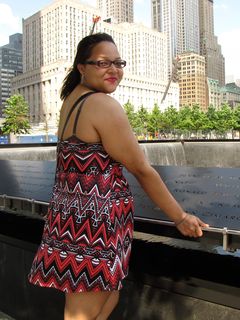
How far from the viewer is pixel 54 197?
1695mm

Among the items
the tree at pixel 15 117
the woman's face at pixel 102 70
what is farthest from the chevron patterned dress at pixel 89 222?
the tree at pixel 15 117

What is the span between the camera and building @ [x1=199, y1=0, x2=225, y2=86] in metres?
164

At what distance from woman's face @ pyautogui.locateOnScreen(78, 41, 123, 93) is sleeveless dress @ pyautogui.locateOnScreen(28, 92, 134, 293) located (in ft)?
0.35

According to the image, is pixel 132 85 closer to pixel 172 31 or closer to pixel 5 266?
pixel 172 31

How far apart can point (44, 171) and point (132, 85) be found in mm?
94543

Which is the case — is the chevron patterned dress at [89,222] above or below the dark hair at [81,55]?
below

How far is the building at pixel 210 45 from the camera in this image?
164250 millimetres

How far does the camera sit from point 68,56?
98375 millimetres

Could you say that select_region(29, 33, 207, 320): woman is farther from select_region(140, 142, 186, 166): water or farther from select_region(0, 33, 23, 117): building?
select_region(0, 33, 23, 117): building

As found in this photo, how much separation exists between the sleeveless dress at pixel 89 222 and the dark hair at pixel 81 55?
21 cm

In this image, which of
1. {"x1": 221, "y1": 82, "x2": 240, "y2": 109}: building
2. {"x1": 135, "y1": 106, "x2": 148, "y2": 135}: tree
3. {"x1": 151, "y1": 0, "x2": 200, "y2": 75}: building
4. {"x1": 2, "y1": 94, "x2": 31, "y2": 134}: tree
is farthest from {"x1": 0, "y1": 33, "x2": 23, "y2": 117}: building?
{"x1": 2, "y1": 94, "x2": 31, "y2": 134}: tree

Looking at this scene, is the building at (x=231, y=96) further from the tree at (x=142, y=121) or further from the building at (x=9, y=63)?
the tree at (x=142, y=121)

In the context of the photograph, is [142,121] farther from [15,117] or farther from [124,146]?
[124,146]

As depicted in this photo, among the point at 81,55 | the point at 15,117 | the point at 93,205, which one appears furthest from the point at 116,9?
the point at 93,205
